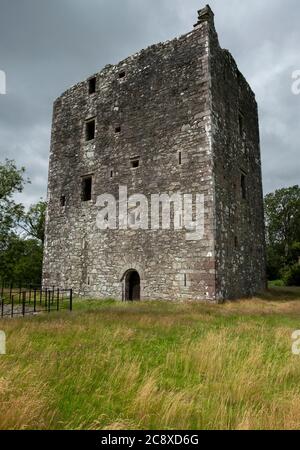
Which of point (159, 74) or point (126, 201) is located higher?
point (159, 74)

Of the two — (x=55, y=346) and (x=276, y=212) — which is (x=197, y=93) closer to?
(x=55, y=346)

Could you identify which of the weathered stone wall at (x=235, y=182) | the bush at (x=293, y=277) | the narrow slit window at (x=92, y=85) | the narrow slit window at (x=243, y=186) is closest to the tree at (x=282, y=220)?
the bush at (x=293, y=277)

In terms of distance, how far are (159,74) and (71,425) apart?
15227mm

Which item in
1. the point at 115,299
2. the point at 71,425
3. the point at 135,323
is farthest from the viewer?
the point at 115,299

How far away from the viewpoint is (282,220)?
40188mm

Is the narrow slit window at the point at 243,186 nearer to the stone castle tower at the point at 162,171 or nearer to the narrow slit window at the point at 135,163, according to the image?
the stone castle tower at the point at 162,171

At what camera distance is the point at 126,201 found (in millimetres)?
15719

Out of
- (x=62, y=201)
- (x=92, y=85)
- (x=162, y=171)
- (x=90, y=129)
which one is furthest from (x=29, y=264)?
(x=162, y=171)

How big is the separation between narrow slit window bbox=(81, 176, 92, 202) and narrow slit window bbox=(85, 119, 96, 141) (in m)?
2.27

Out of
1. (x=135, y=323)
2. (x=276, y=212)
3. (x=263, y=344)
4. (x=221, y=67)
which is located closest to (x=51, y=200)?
(x=221, y=67)

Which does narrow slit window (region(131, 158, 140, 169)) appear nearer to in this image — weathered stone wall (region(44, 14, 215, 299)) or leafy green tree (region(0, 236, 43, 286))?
weathered stone wall (region(44, 14, 215, 299))

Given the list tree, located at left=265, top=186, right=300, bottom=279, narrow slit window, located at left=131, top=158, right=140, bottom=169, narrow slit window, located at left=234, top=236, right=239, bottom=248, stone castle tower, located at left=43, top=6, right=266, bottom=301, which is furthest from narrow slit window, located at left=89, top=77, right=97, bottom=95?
tree, located at left=265, top=186, right=300, bottom=279

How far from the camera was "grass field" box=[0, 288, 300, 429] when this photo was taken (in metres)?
3.49

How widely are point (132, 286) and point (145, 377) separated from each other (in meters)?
11.0
